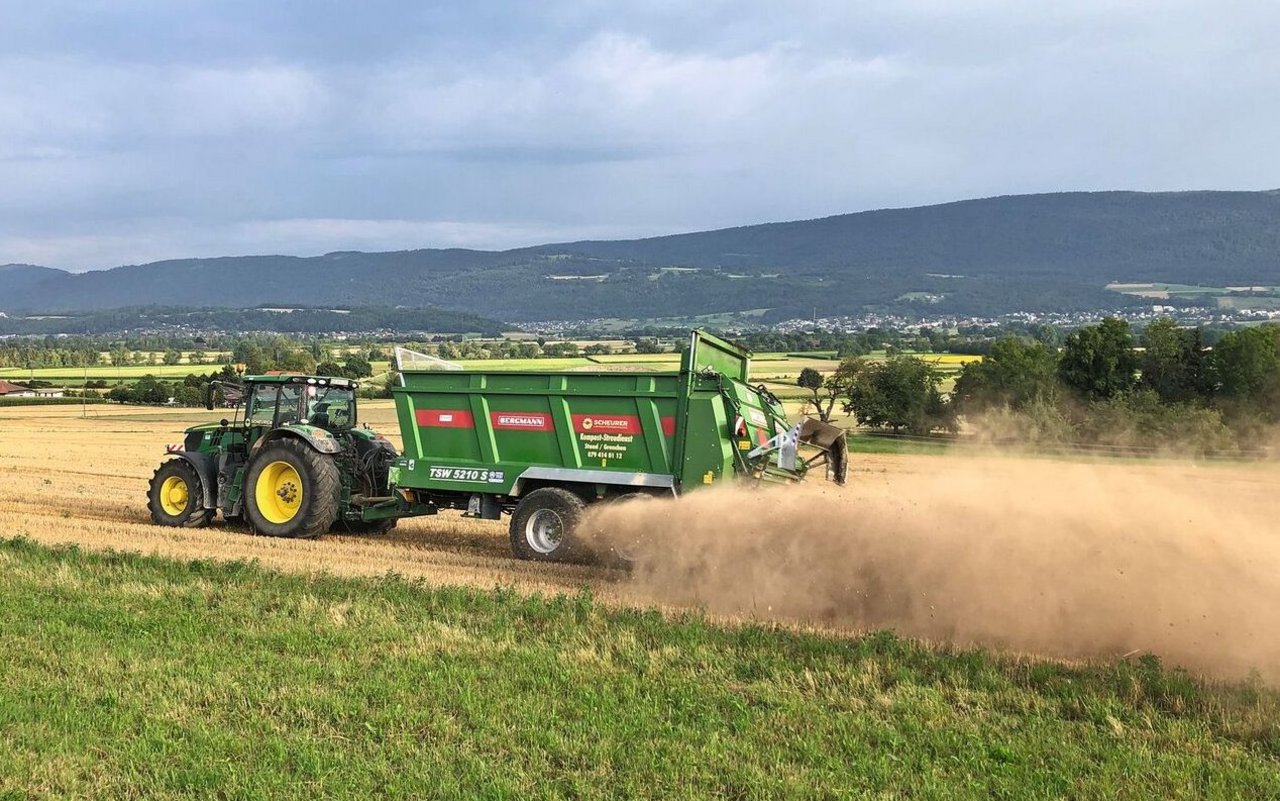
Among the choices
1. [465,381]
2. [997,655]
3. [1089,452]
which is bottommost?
[997,655]

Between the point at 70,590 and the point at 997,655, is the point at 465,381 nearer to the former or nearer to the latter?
the point at 70,590

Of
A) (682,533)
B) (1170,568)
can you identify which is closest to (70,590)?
(682,533)

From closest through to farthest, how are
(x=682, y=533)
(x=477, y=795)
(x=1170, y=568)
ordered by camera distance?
1. (x=477, y=795)
2. (x=1170, y=568)
3. (x=682, y=533)

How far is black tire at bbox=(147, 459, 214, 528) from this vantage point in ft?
48.6

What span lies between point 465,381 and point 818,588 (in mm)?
5482

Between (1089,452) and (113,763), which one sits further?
(1089,452)

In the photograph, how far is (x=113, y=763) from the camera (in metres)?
5.52

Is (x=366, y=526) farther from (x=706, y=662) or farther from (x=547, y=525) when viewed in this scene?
(x=706, y=662)

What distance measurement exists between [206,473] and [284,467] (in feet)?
4.76

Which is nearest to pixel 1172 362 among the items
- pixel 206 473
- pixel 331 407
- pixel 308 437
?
pixel 331 407

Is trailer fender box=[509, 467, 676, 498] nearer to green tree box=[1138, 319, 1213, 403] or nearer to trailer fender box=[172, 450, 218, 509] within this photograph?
trailer fender box=[172, 450, 218, 509]

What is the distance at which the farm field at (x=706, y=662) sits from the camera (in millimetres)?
5438

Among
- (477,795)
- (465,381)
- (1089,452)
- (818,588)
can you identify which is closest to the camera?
(477,795)

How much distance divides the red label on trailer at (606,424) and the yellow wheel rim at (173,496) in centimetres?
684
